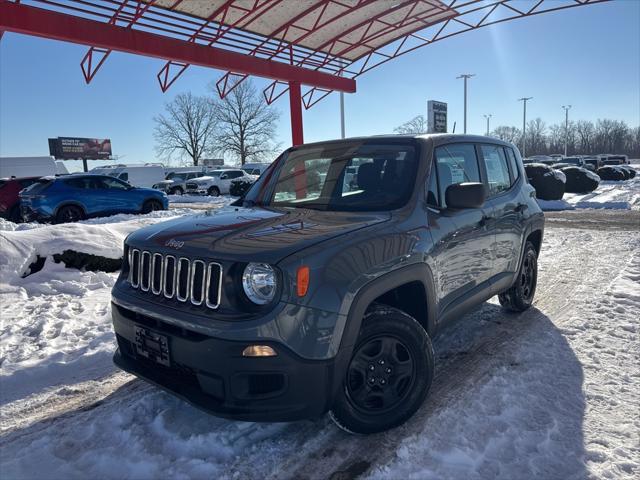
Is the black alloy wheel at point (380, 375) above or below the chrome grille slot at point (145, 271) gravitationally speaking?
below

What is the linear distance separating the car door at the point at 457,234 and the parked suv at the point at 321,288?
16 mm

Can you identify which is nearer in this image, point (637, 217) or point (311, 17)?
point (637, 217)

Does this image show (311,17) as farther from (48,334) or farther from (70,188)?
(48,334)

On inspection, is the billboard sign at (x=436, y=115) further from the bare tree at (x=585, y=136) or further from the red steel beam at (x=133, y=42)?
the bare tree at (x=585, y=136)

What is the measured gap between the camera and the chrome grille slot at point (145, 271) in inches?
107

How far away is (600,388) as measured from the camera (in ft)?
10.6

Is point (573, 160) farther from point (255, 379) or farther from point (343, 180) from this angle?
point (255, 379)

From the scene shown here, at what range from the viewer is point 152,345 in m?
2.55

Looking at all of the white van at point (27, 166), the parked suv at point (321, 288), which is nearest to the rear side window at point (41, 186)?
the parked suv at point (321, 288)

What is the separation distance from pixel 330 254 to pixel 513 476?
1.48m

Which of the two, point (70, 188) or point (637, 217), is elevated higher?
point (70, 188)

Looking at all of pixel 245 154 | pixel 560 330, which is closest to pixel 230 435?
pixel 560 330

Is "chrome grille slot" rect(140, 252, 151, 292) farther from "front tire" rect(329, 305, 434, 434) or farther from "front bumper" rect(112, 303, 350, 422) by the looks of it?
"front tire" rect(329, 305, 434, 434)

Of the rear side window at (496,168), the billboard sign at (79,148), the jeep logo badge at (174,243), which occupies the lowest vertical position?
the jeep logo badge at (174,243)
